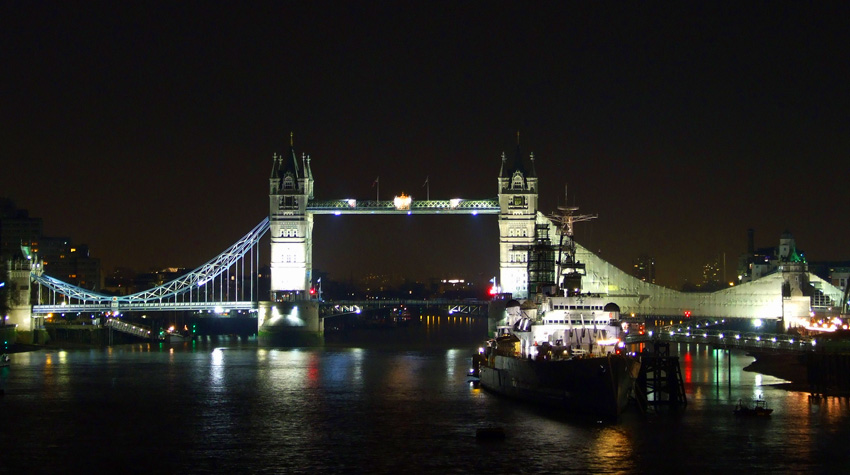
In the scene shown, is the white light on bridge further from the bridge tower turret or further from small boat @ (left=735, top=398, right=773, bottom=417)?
small boat @ (left=735, top=398, right=773, bottom=417)

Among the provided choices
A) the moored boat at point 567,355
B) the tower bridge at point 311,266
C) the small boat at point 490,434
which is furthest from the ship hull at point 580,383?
the tower bridge at point 311,266

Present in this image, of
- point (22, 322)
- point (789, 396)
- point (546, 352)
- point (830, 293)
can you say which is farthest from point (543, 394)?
point (22, 322)

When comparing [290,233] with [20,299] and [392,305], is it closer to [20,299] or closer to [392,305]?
[392,305]

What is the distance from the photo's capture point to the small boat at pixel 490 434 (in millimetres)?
61469

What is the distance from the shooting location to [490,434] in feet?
202

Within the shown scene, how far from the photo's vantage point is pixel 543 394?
71.2 meters

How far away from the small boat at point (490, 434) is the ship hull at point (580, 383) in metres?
6.24

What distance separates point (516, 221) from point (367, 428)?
77928mm

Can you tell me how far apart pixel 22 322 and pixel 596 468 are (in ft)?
315

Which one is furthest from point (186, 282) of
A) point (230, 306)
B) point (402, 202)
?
point (402, 202)

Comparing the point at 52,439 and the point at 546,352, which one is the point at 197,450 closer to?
the point at 52,439

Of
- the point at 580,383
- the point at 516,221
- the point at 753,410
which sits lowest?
the point at 753,410

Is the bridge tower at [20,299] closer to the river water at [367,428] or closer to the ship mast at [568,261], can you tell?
the river water at [367,428]

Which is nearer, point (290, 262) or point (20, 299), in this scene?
point (20, 299)
